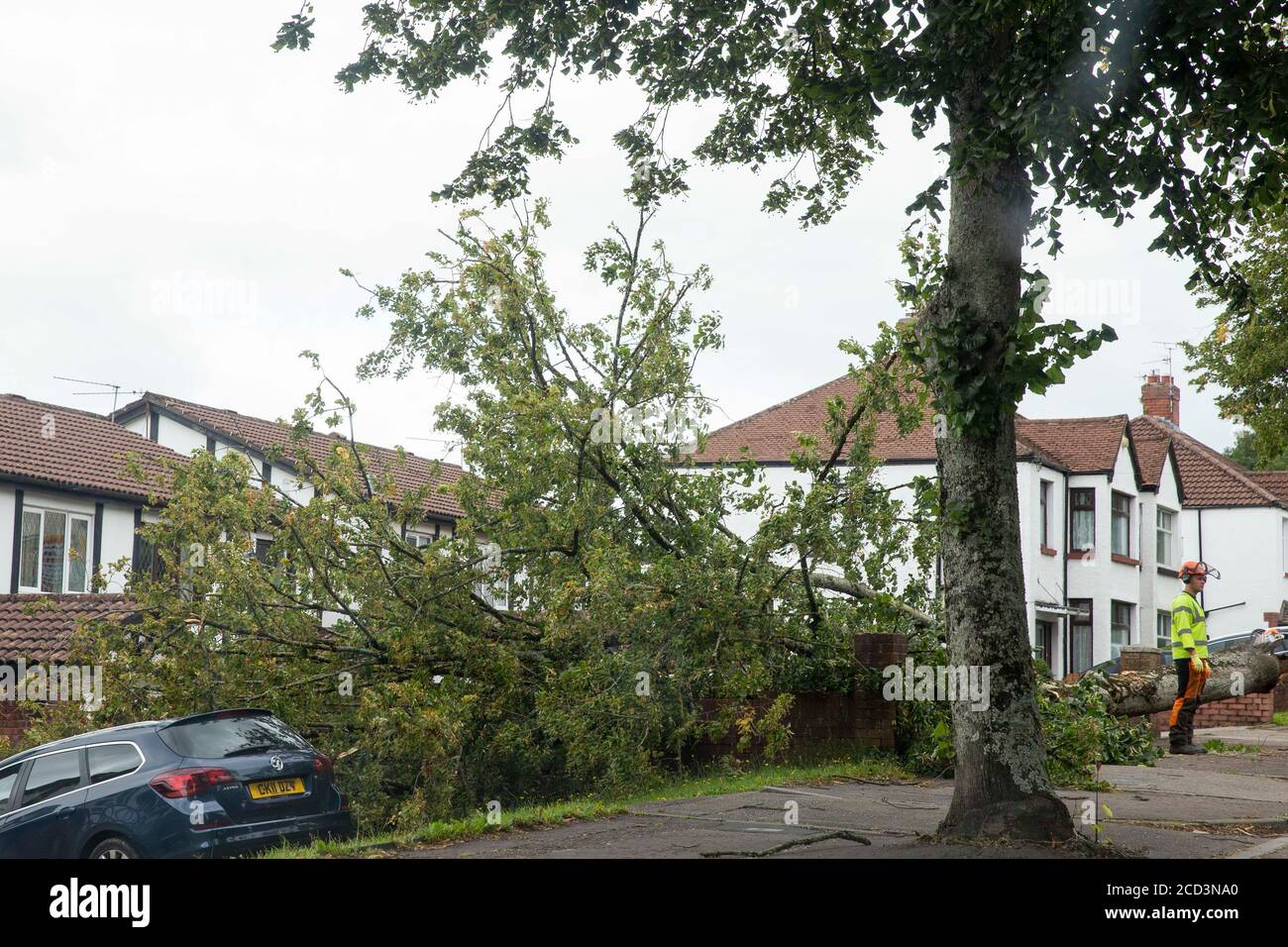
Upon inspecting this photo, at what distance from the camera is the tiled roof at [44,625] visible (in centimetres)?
2078

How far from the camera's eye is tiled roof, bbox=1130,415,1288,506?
41156 mm

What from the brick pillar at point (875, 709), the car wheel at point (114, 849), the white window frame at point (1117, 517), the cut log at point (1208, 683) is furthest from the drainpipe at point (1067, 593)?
the car wheel at point (114, 849)

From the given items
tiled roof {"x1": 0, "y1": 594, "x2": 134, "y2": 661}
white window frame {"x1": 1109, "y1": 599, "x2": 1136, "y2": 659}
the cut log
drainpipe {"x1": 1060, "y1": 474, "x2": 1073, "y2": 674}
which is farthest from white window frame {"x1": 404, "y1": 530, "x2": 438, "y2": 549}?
white window frame {"x1": 1109, "y1": 599, "x2": 1136, "y2": 659}

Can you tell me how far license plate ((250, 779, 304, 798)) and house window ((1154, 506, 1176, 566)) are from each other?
33859 millimetres

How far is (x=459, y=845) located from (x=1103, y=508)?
29010 millimetres

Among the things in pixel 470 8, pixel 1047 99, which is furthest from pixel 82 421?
pixel 1047 99

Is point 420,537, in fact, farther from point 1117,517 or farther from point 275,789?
point 1117,517

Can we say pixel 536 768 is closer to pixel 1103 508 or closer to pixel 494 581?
pixel 494 581

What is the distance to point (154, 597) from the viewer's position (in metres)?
13.2

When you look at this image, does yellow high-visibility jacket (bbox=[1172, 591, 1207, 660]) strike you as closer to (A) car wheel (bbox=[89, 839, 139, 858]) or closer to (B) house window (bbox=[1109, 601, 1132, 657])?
(A) car wheel (bbox=[89, 839, 139, 858])

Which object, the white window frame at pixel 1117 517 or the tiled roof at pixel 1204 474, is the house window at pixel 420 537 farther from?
the tiled roof at pixel 1204 474

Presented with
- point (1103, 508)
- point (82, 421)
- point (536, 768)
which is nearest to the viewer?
point (536, 768)

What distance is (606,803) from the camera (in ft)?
38.1

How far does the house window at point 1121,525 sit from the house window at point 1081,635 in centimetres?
183
